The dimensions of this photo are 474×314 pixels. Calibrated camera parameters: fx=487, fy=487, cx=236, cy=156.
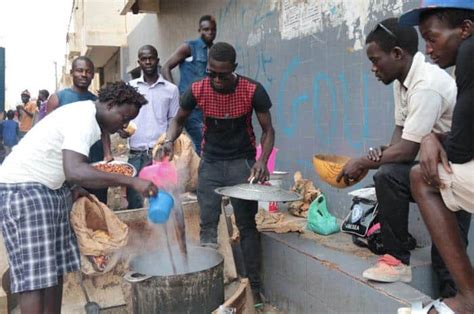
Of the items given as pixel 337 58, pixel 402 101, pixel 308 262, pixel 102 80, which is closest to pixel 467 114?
pixel 402 101

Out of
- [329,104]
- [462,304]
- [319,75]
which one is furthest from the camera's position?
→ [319,75]

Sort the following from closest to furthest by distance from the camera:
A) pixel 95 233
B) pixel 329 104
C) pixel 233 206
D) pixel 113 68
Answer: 1. pixel 95 233
2. pixel 233 206
3. pixel 329 104
4. pixel 113 68

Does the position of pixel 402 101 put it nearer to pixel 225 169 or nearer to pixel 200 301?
pixel 225 169

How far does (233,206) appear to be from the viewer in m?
3.79

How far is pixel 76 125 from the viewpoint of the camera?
8.80 ft

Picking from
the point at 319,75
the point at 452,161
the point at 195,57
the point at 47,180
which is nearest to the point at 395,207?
the point at 452,161

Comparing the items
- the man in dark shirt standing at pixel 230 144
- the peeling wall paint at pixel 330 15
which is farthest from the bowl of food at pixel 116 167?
the peeling wall paint at pixel 330 15

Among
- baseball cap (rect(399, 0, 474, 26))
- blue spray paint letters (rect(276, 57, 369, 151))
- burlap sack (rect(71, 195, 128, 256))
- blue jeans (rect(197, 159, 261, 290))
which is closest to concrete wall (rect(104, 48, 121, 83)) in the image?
blue spray paint letters (rect(276, 57, 369, 151))

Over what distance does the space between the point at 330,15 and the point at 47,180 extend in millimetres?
3116

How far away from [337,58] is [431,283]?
230cm

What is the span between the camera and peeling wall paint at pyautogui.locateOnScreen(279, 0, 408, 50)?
410 centimetres

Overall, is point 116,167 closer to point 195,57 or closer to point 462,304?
point 195,57

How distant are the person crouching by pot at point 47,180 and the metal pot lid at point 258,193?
653 mm

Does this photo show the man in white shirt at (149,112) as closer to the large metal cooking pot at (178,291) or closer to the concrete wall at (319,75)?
the concrete wall at (319,75)
